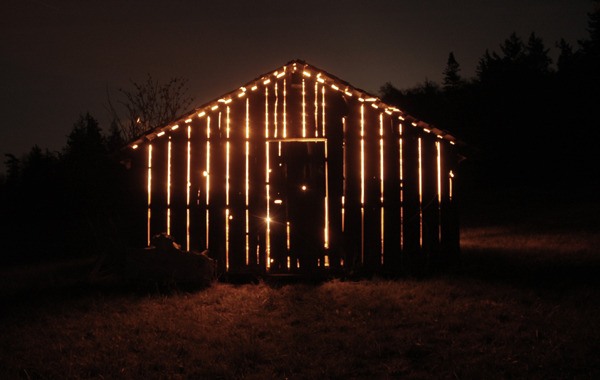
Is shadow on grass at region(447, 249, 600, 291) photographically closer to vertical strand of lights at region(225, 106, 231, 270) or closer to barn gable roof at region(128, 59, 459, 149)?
barn gable roof at region(128, 59, 459, 149)

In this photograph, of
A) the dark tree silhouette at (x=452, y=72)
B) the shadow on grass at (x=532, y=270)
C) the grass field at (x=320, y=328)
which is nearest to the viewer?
the grass field at (x=320, y=328)

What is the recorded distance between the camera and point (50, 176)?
47250 mm

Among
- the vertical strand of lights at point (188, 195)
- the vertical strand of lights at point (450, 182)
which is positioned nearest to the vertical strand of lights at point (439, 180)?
the vertical strand of lights at point (450, 182)

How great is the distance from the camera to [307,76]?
11828mm

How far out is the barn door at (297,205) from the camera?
1138cm

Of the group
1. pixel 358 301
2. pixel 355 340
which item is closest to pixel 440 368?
pixel 355 340

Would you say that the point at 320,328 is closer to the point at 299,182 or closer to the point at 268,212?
the point at 268,212

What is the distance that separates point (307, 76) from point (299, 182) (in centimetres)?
250

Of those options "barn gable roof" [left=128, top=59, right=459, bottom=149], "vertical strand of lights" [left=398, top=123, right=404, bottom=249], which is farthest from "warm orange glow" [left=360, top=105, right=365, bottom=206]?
"vertical strand of lights" [left=398, top=123, right=404, bottom=249]

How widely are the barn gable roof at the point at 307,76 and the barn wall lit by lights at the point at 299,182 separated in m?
0.03

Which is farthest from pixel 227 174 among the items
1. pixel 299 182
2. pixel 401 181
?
pixel 401 181

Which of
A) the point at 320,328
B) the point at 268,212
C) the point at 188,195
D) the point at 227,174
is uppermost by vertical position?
the point at 227,174

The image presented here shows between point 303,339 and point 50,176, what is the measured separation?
153 feet

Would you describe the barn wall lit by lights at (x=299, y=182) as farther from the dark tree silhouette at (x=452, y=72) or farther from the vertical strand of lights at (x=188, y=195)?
the dark tree silhouette at (x=452, y=72)
